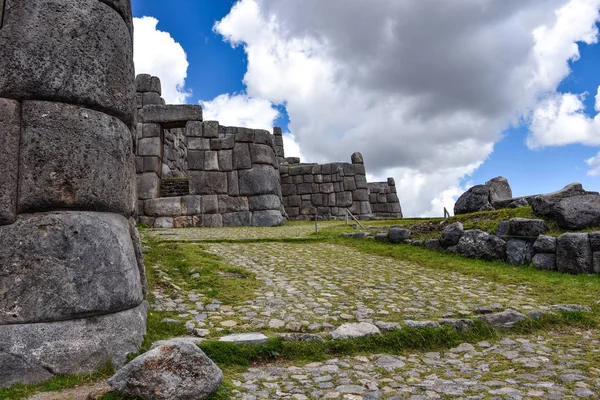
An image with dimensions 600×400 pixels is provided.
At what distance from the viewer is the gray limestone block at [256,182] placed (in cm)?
1634

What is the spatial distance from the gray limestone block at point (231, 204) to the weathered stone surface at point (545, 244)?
34.1ft

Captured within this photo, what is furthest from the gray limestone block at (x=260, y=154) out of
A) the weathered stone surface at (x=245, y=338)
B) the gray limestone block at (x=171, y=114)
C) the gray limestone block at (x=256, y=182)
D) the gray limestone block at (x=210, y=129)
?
the weathered stone surface at (x=245, y=338)

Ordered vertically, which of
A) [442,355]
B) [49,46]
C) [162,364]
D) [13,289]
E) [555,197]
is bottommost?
[442,355]

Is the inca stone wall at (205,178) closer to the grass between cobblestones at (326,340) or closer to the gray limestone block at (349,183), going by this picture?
the gray limestone block at (349,183)

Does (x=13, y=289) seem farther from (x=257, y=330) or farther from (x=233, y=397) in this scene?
(x=257, y=330)

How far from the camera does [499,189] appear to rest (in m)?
12.3

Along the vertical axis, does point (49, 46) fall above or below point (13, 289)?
above

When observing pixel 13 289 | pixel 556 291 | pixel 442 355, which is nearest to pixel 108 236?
pixel 13 289

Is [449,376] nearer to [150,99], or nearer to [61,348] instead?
[61,348]

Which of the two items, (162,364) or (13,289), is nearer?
(162,364)

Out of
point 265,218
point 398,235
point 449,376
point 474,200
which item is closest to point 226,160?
point 265,218

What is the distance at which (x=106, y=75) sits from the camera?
407 centimetres

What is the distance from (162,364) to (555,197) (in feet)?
27.7

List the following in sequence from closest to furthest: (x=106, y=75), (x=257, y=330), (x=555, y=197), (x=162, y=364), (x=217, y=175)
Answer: (x=162, y=364) → (x=106, y=75) → (x=257, y=330) → (x=555, y=197) → (x=217, y=175)
